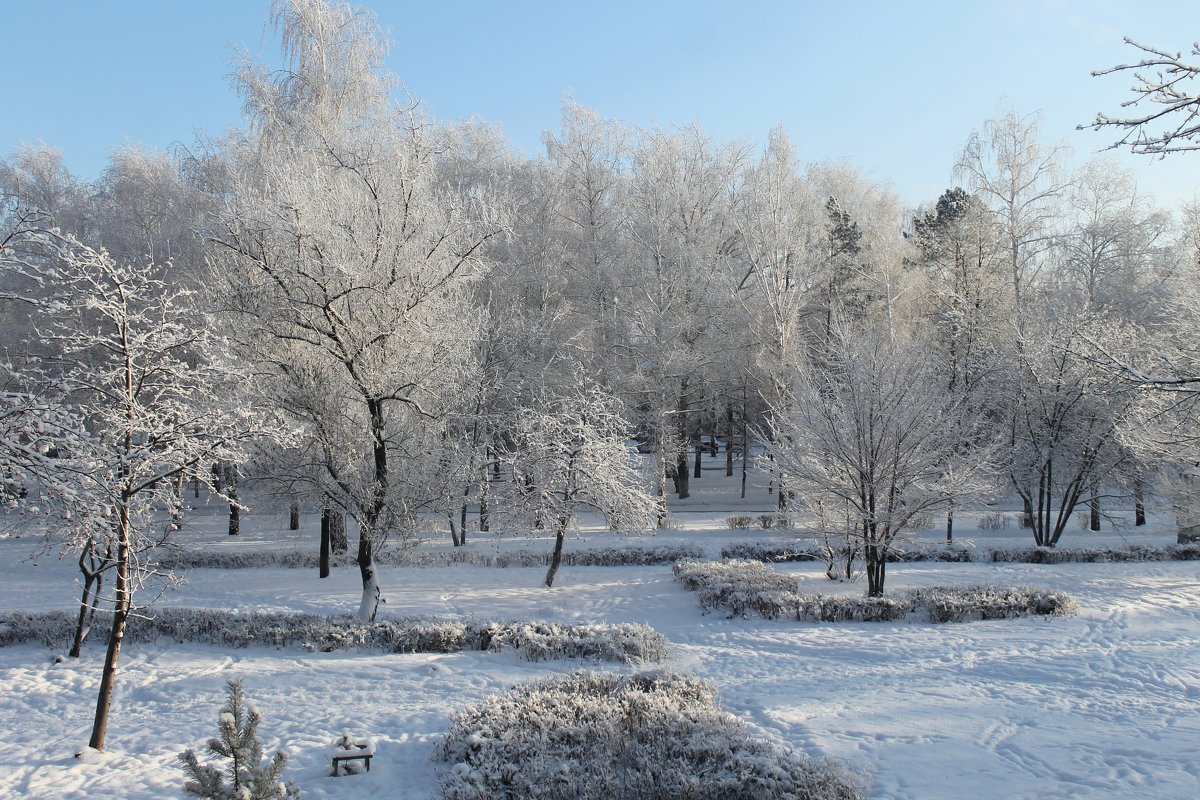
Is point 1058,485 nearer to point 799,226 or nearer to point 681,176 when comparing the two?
point 799,226

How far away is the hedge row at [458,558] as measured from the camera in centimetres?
1730

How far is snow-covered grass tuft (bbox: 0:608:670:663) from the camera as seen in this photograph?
10195mm

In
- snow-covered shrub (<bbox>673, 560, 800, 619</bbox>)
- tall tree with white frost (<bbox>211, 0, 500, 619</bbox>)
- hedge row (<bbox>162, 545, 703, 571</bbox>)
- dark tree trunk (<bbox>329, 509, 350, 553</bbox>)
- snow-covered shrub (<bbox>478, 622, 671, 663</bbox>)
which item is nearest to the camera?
snow-covered shrub (<bbox>478, 622, 671, 663</bbox>)

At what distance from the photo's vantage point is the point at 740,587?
12.9m

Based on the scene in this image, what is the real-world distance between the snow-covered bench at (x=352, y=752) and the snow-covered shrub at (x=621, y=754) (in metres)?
0.67

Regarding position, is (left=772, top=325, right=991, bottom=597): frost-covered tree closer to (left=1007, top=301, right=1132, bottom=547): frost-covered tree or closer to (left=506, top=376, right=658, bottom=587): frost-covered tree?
(left=506, top=376, right=658, bottom=587): frost-covered tree

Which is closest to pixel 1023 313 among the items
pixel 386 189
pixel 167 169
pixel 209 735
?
pixel 386 189

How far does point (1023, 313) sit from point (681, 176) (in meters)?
11.8

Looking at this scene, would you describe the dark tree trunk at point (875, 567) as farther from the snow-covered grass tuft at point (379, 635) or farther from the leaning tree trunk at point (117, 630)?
the leaning tree trunk at point (117, 630)

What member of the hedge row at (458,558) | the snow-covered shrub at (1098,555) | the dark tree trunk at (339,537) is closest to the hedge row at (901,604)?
the hedge row at (458,558)

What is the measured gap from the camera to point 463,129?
1286 inches

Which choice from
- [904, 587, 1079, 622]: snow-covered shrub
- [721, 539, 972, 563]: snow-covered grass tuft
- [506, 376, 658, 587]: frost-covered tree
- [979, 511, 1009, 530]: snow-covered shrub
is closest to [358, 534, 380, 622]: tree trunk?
[506, 376, 658, 587]: frost-covered tree

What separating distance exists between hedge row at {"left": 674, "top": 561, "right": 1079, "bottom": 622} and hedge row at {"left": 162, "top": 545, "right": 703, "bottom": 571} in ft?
15.6

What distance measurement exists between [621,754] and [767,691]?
2827 mm
